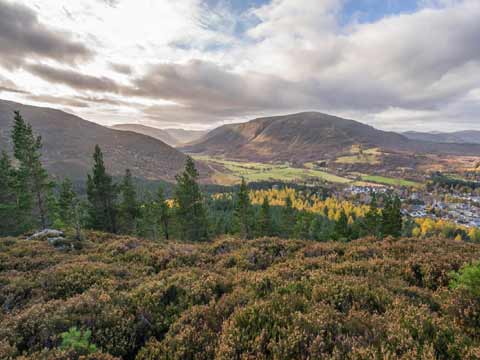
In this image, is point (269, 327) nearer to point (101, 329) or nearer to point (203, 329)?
point (203, 329)

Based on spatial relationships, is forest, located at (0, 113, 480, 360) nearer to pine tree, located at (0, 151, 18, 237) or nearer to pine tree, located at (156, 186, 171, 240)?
pine tree, located at (0, 151, 18, 237)

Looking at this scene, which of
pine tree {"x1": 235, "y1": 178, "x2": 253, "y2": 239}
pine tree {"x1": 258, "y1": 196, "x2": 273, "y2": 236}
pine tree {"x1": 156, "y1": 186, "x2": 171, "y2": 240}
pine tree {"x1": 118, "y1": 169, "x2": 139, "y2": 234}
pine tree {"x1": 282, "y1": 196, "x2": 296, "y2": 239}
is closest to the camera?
pine tree {"x1": 118, "y1": 169, "x2": 139, "y2": 234}

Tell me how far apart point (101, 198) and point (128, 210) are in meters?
4.53

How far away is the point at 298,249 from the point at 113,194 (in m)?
27.1

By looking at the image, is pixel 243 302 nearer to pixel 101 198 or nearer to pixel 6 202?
pixel 101 198

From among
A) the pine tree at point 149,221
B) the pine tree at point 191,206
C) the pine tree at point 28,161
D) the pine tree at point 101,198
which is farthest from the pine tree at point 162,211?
the pine tree at point 28,161

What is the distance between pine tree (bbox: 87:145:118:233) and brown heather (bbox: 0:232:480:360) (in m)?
20.4

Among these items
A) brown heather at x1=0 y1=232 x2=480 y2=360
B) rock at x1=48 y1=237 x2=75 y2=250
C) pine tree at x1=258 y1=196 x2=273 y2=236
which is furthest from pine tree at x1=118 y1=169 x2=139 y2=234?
brown heather at x1=0 y1=232 x2=480 y2=360

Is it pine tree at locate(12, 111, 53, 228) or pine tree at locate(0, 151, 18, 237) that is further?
pine tree at locate(0, 151, 18, 237)

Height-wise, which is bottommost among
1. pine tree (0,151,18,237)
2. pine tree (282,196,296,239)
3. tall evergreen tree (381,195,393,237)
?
pine tree (282,196,296,239)

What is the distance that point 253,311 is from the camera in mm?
5410

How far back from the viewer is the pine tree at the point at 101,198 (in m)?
29.3

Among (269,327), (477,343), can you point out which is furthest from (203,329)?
(477,343)

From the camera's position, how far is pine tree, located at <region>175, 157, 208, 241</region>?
1312 inches
